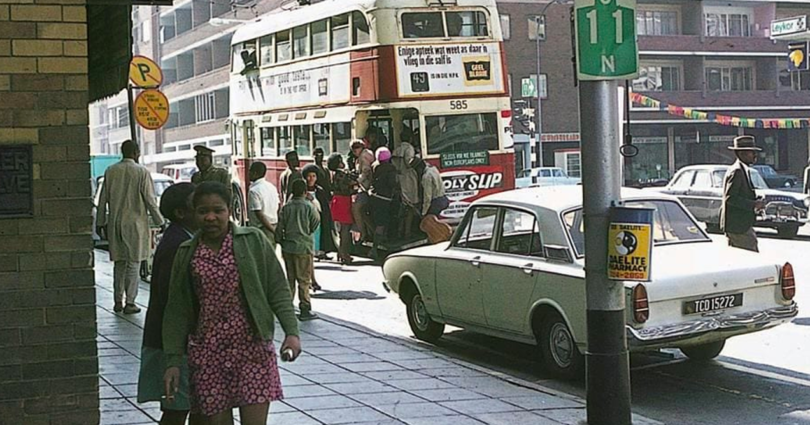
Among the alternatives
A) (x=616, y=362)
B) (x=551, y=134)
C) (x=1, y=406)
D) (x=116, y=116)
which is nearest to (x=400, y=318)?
(x=616, y=362)

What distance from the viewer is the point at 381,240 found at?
1864 centimetres

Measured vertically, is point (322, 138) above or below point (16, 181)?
above

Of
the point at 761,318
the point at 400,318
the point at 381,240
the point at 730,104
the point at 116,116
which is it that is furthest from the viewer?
the point at 116,116

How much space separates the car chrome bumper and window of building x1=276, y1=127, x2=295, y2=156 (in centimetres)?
1481

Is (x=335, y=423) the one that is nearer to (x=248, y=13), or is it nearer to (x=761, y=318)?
(x=761, y=318)

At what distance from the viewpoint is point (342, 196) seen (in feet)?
63.8

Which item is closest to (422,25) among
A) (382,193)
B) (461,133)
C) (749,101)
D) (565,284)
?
(461,133)

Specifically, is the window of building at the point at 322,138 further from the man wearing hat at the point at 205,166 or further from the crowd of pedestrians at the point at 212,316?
the crowd of pedestrians at the point at 212,316

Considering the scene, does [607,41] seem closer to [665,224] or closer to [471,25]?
[665,224]

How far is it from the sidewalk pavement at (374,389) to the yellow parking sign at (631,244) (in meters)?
1.22

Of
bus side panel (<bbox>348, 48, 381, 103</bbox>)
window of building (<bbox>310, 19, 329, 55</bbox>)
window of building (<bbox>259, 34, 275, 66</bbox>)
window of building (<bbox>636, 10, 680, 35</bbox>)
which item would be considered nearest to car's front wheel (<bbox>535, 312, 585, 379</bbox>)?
bus side panel (<bbox>348, 48, 381, 103</bbox>)

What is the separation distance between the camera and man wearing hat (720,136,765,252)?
37.9ft

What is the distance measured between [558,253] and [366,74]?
1050cm

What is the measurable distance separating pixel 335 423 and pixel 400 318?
5.55 m
